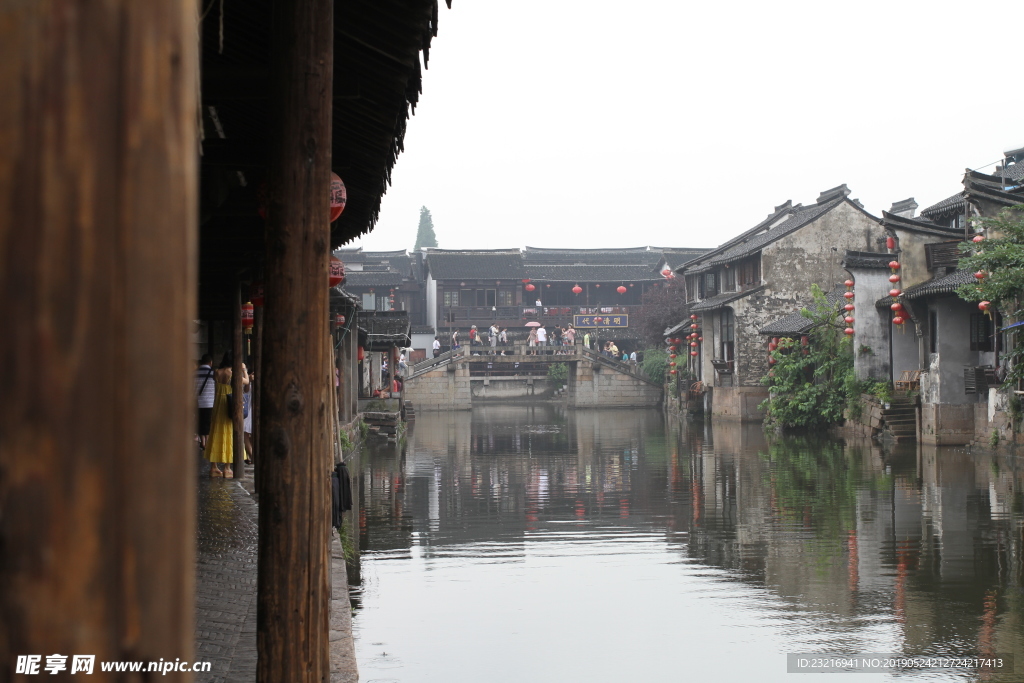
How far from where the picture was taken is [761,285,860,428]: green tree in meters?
26.5

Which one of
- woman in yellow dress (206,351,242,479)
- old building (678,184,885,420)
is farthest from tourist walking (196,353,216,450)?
old building (678,184,885,420)

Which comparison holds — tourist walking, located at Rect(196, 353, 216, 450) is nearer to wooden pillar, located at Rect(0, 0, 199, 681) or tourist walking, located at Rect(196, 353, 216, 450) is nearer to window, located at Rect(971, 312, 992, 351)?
wooden pillar, located at Rect(0, 0, 199, 681)

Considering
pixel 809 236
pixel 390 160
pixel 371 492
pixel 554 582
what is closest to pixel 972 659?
pixel 554 582

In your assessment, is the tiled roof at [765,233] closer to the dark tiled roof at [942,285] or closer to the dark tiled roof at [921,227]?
the dark tiled roof at [921,227]

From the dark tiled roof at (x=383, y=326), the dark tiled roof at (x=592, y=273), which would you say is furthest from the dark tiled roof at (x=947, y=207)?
the dark tiled roof at (x=592, y=273)

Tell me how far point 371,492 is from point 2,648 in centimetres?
1505

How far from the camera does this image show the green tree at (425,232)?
88.2 metres

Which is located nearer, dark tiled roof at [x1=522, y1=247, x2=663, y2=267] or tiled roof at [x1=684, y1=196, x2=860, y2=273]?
tiled roof at [x1=684, y1=196, x2=860, y2=273]

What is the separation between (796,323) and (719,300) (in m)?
4.79

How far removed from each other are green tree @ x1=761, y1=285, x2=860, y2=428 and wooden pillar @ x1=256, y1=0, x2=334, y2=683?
23717mm

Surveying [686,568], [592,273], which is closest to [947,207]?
[686,568]

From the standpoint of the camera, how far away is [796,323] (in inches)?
1192

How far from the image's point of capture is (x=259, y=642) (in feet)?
11.9

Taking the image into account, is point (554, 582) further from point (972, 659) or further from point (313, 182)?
point (313, 182)
